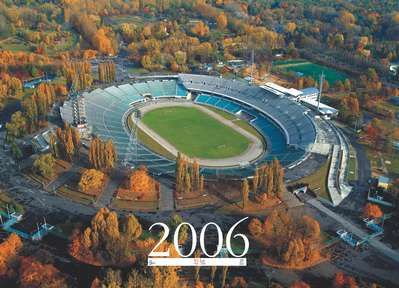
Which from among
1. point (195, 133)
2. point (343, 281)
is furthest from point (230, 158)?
point (343, 281)

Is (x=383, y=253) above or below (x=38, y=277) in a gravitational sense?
below

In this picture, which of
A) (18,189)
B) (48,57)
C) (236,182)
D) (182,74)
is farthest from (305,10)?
(18,189)

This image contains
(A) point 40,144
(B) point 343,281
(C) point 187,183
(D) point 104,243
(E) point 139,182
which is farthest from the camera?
(A) point 40,144

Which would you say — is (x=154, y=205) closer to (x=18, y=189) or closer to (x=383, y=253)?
(x=18, y=189)

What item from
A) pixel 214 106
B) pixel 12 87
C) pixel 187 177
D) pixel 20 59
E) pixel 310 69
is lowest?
pixel 214 106

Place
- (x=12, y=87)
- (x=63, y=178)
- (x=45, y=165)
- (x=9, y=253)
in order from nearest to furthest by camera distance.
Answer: (x=9, y=253) < (x=45, y=165) < (x=63, y=178) < (x=12, y=87)

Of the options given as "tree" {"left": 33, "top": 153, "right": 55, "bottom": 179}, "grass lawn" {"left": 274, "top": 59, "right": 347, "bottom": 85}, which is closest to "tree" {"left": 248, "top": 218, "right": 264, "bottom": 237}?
"tree" {"left": 33, "top": 153, "right": 55, "bottom": 179}

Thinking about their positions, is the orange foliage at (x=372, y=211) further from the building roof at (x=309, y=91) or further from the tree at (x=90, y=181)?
the building roof at (x=309, y=91)

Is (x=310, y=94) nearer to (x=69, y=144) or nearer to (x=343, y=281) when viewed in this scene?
(x=69, y=144)
